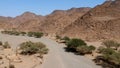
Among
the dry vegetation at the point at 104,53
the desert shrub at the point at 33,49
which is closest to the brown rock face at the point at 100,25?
the dry vegetation at the point at 104,53

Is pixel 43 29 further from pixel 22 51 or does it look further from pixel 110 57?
pixel 110 57

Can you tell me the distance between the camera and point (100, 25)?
73312 millimetres

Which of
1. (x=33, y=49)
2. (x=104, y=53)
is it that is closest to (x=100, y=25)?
(x=33, y=49)

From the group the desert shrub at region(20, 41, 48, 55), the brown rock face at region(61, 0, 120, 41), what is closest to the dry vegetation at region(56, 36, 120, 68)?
the desert shrub at region(20, 41, 48, 55)

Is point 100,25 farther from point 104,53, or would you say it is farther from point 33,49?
point 104,53

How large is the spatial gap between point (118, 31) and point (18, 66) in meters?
44.7

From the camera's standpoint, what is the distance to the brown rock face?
65.6 m

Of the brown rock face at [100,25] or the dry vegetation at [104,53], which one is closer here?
the dry vegetation at [104,53]

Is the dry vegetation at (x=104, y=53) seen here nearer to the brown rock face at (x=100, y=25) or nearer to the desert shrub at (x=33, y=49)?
the desert shrub at (x=33, y=49)

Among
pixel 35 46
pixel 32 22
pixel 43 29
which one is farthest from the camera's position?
pixel 32 22

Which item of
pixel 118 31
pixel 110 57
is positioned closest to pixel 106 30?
pixel 118 31

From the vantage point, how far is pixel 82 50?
105ft

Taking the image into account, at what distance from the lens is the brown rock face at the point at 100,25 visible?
65562 mm

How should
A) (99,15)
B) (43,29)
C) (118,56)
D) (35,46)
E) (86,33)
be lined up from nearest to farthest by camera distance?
(118,56), (35,46), (86,33), (99,15), (43,29)
